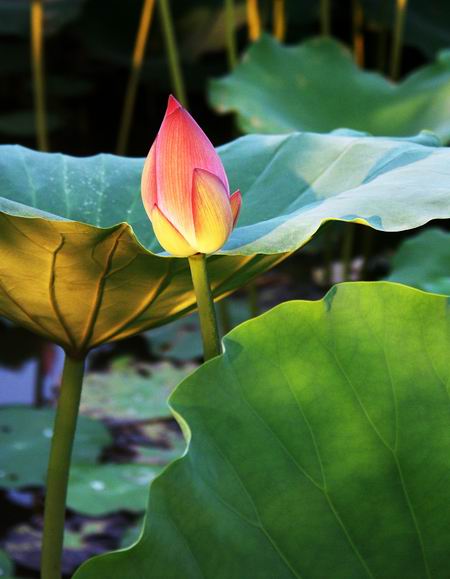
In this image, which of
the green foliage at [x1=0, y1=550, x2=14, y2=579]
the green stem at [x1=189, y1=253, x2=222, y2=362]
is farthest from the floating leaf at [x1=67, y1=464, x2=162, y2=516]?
the green stem at [x1=189, y1=253, x2=222, y2=362]

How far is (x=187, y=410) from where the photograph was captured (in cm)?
76

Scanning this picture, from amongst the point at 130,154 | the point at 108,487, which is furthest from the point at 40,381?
the point at 130,154

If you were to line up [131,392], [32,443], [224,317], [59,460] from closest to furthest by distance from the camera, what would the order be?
[59,460] < [32,443] < [131,392] < [224,317]

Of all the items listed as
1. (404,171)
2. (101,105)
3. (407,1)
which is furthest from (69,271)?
(101,105)

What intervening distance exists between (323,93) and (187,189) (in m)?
2.05

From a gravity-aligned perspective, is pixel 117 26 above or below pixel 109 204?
above

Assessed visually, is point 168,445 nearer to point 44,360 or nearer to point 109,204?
point 44,360

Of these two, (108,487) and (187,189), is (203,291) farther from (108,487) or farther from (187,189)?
(108,487)

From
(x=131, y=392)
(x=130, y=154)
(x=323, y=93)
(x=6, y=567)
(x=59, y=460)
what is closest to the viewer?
(x=59, y=460)

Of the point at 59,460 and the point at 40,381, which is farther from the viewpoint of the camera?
the point at 40,381

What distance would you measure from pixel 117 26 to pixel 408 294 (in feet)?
12.6

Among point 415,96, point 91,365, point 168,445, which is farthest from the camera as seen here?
point 415,96

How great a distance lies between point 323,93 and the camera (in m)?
2.81

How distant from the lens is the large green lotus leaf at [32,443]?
197 cm
